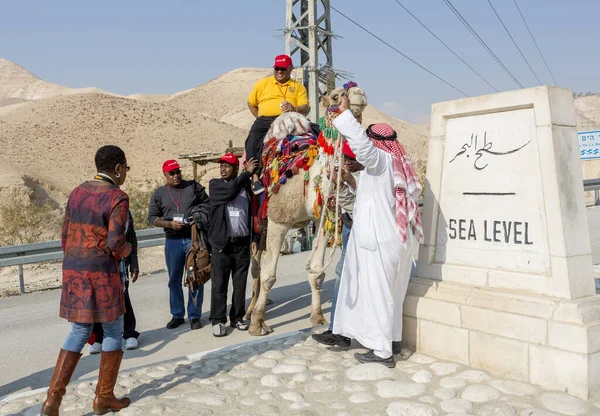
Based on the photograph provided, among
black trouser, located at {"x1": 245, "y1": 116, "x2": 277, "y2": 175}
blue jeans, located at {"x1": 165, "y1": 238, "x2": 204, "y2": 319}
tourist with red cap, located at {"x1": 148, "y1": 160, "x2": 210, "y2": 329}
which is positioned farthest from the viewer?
black trouser, located at {"x1": 245, "y1": 116, "x2": 277, "y2": 175}

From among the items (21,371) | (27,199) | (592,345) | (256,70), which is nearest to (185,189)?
(21,371)

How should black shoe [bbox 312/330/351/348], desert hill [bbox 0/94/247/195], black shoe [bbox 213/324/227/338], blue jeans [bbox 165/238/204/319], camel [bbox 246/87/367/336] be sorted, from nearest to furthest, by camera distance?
black shoe [bbox 312/330/351/348] → camel [bbox 246/87/367/336] → black shoe [bbox 213/324/227/338] → blue jeans [bbox 165/238/204/319] → desert hill [bbox 0/94/247/195]

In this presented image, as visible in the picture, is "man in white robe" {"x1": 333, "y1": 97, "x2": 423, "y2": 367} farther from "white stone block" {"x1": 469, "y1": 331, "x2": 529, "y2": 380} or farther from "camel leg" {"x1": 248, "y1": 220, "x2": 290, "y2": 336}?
"camel leg" {"x1": 248, "y1": 220, "x2": 290, "y2": 336}

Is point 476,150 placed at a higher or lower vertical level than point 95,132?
lower

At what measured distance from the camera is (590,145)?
61.5ft

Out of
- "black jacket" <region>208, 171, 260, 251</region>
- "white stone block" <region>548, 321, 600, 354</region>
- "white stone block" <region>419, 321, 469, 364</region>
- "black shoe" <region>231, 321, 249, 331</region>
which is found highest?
"black jacket" <region>208, 171, 260, 251</region>

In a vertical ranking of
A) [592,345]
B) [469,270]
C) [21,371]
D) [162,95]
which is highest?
[162,95]

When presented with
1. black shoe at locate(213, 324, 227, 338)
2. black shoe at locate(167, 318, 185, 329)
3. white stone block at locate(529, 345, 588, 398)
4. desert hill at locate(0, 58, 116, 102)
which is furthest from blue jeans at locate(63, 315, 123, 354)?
desert hill at locate(0, 58, 116, 102)

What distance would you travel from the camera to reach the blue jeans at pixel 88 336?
13.4 feet

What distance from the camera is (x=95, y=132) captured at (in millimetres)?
52938

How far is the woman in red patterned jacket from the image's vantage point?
4.02 meters

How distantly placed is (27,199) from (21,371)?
23432 millimetres

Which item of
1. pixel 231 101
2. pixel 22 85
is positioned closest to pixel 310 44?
pixel 231 101

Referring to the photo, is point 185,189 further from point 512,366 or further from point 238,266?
point 512,366
